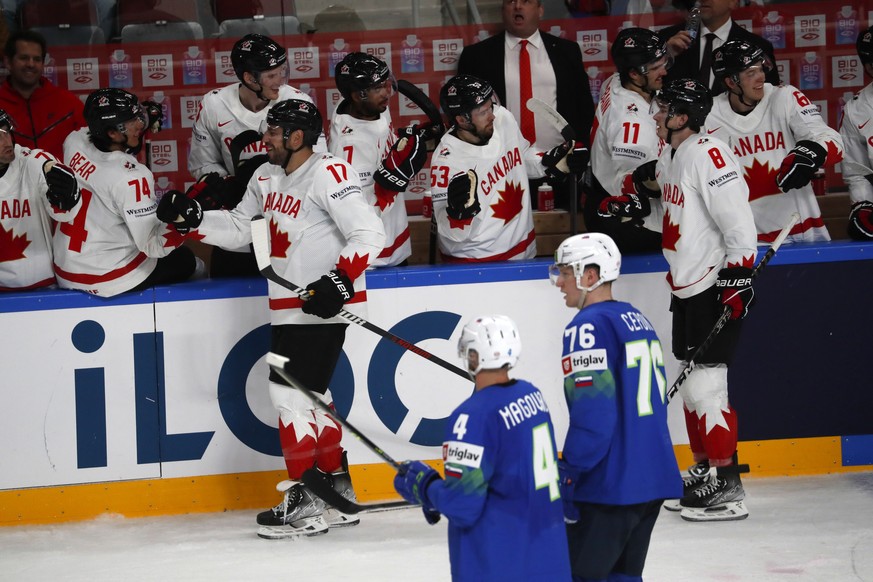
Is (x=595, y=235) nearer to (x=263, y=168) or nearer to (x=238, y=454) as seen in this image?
(x=263, y=168)

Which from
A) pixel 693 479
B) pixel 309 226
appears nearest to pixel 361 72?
pixel 309 226

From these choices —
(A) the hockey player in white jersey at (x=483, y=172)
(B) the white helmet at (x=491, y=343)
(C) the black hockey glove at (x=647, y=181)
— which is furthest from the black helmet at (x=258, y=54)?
(B) the white helmet at (x=491, y=343)

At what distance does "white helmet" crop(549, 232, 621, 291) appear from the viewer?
3.73m

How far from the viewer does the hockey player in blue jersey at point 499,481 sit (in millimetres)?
3180

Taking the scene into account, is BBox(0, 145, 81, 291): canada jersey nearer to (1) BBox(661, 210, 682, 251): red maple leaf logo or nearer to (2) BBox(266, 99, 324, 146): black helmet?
(2) BBox(266, 99, 324, 146): black helmet

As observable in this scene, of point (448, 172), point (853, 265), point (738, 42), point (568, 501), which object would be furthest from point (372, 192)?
point (568, 501)

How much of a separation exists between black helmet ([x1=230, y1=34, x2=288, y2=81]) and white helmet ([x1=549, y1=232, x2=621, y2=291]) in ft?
7.82

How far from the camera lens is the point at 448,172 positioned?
577cm

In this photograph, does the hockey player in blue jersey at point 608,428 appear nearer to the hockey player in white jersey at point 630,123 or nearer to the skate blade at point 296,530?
the skate blade at point 296,530

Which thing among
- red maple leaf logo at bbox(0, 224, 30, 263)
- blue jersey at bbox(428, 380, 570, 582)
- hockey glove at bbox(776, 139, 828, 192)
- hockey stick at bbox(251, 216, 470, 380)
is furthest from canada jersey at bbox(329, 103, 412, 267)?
blue jersey at bbox(428, 380, 570, 582)

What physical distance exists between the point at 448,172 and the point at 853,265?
1822 millimetres

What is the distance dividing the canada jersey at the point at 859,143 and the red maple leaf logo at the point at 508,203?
5.24 ft

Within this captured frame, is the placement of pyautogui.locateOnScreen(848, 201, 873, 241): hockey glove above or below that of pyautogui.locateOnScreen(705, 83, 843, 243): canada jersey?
below

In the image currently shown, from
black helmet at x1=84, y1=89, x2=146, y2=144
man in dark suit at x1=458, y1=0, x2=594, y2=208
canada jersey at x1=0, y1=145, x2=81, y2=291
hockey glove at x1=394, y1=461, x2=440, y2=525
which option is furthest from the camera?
man in dark suit at x1=458, y1=0, x2=594, y2=208
